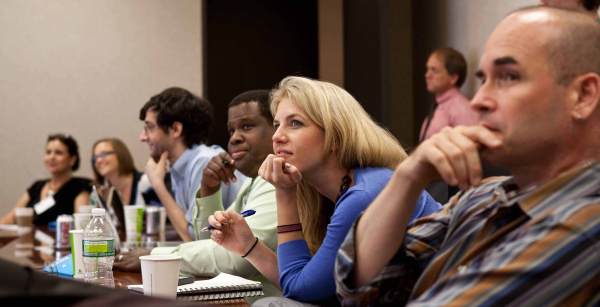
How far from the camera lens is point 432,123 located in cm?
455

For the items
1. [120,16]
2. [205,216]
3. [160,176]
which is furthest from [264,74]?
[205,216]

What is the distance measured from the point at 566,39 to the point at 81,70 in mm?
5378

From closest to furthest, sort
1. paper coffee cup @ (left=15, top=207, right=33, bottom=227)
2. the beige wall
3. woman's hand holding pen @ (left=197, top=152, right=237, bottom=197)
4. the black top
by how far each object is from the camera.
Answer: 1. woman's hand holding pen @ (left=197, top=152, right=237, bottom=197)
2. paper coffee cup @ (left=15, top=207, right=33, bottom=227)
3. the black top
4. the beige wall

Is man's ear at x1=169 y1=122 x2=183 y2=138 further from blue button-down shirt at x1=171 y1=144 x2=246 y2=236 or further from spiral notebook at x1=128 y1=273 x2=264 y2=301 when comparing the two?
spiral notebook at x1=128 y1=273 x2=264 y2=301

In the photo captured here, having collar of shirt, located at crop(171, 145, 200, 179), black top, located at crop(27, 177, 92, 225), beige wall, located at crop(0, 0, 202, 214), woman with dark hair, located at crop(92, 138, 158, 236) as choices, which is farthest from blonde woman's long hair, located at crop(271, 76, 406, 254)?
beige wall, located at crop(0, 0, 202, 214)

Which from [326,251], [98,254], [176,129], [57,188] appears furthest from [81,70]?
[326,251]

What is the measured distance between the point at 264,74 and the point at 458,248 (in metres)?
6.03

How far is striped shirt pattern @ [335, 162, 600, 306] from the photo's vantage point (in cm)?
93

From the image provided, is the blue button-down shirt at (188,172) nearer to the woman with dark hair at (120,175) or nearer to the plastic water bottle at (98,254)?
the woman with dark hair at (120,175)

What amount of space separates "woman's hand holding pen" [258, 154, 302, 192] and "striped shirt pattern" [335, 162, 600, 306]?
0.54 meters

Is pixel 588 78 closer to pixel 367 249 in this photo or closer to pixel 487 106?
pixel 487 106

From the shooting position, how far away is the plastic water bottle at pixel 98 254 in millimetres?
1844

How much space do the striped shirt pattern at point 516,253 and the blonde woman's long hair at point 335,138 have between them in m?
0.59

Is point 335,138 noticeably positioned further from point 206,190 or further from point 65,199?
point 65,199
